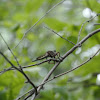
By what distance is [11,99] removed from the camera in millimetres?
1100

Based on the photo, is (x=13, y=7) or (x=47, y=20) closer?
(x=47, y=20)

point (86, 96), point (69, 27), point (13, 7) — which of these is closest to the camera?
point (69, 27)

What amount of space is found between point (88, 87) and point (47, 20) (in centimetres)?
49

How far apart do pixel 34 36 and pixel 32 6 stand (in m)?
0.31

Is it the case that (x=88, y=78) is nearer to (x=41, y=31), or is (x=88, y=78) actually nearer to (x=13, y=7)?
(x=41, y=31)

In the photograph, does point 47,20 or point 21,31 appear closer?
point 47,20

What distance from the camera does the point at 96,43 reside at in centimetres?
121

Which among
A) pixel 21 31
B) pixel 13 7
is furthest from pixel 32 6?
pixel 13 7

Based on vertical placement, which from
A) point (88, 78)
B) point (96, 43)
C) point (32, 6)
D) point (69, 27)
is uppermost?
point (32, 6)

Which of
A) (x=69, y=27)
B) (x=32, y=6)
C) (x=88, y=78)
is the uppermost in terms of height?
(x=32, y=6)

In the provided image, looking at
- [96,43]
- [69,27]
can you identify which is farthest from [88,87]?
[69,27]

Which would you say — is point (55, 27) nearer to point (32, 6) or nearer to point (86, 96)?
point (32, 6)

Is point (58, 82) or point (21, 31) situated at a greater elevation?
point (21, 31)

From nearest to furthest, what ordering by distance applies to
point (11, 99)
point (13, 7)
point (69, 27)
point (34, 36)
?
point (11, 99) < point (69, 27) < point (34, 36) < point (13, 7)
